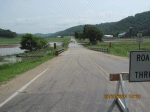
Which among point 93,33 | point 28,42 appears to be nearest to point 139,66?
point 28,42

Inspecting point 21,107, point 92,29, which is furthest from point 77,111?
point 92,29

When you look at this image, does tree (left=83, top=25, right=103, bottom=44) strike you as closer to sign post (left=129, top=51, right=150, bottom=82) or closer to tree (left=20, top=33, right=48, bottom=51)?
tree (left=20, top=33, right=48, bottom=51)

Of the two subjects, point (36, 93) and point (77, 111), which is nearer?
point (77, 111)

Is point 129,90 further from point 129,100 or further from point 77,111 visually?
point 77,111

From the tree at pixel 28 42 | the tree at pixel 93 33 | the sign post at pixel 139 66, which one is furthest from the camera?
the tree at pixel 93 33

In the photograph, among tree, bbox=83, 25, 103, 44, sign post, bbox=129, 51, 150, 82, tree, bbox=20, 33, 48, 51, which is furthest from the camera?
tree, bbox=83, 25, 103, 44

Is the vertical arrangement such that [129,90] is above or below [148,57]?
below

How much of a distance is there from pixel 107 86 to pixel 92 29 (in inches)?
2345

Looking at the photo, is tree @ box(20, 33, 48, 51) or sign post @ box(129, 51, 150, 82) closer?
sign post @ box(129, 51, 150, 82)

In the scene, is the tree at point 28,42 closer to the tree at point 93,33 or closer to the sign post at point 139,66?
the tree at point 93,33

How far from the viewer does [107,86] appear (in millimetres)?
5863

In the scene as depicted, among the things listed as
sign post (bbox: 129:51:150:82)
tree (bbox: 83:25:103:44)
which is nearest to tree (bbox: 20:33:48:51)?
tree (bbox: 83:25:103:44)

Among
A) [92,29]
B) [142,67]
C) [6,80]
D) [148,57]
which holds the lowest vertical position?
[6,80]

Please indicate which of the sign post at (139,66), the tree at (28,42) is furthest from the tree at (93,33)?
the sign post at (139,66)
